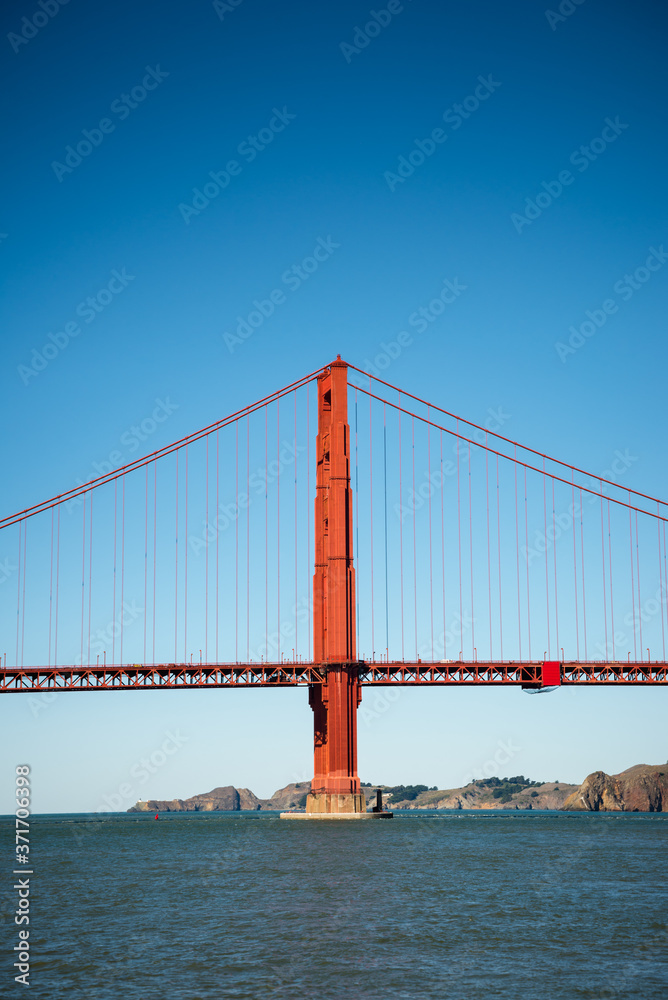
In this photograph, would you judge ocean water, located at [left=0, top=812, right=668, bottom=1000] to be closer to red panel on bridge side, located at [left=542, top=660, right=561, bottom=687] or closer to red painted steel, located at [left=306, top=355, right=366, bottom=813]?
red painted steel, located at [left=306, top=355, right=366, bottom=813]

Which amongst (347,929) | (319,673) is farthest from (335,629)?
(347,929)

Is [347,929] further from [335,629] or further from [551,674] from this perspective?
[551,674]

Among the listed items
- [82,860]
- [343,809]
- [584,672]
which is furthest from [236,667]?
[82,860]

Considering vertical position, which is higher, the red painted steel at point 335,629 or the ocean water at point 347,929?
the red painted steel at point 335,629

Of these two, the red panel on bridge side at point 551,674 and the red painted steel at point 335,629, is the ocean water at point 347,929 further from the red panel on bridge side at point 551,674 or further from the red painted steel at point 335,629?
the red panel on bridge side at point 551,674

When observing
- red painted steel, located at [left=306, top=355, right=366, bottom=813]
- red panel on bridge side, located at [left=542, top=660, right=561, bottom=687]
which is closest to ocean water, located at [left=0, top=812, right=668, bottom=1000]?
red painted steel, located at [left=306, top=355, right=366, bottom=813]

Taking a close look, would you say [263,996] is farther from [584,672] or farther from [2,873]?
[584,672]

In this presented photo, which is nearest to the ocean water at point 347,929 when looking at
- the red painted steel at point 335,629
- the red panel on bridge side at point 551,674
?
the red painted steel at point 335,629
